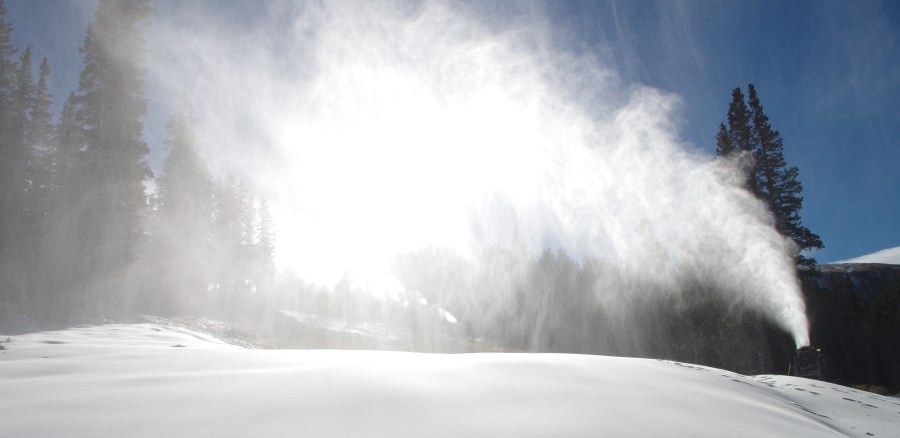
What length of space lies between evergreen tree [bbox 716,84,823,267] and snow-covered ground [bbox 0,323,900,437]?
22.4m

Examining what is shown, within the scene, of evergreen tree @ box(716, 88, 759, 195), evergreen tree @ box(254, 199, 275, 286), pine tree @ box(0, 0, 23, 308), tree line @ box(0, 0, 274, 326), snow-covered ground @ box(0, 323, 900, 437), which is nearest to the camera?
snow-covered ground @ box(0, 323, 900, 437)

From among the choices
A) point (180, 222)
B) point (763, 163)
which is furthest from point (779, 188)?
point (180, 222)

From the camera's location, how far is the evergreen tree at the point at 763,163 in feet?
72.4

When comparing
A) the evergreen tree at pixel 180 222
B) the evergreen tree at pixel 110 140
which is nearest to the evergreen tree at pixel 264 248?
the evergreen tree at pixel 180 222

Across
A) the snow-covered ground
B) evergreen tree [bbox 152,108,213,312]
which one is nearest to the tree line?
evergreen tree [bbox 152,108,213,312]

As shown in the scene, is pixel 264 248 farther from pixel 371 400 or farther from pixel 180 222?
pixel 371 400

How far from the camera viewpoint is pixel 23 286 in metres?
19.1

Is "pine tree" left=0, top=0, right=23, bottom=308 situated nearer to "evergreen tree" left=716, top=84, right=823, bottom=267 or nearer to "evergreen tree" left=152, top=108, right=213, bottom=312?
"evergreen tree" left=152, top=108, right=213, bottom=312

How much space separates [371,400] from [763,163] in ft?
91.9

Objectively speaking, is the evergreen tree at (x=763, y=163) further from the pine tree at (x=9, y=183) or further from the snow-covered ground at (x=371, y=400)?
the pine tree at (x=9, y=183)

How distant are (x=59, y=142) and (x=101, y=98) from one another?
7621 millimetres

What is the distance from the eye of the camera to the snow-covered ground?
216 centimetres

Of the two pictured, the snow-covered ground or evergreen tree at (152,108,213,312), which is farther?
evergreen tree at (152,108,213,312)

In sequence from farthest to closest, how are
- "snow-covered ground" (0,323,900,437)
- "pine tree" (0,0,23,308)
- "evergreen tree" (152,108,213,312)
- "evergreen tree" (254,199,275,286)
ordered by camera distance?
1. "evergreen tree" (254,199,275,286)
2. "evergreen tree" (152,108,213,312)
3. "pine tree" (0,0,23,308)
4. "snow-covered ground" (0,323,900,437)
